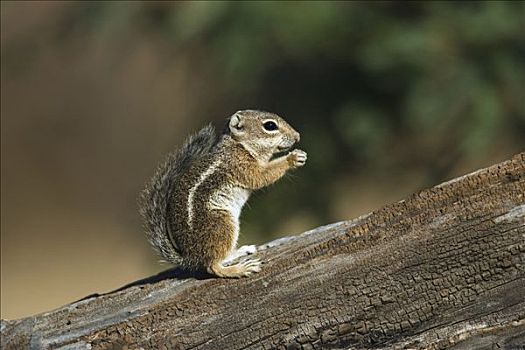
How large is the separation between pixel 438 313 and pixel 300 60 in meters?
4.03

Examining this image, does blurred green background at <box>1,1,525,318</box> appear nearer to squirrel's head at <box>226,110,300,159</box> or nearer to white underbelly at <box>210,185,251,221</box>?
squirrel's head at <box>226,110,300,159</box>

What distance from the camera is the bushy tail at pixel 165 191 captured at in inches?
131

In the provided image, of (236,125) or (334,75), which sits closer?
(236,125)

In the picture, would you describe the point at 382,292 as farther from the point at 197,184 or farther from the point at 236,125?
the point at 236,125

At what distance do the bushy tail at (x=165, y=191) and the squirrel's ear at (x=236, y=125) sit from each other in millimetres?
102

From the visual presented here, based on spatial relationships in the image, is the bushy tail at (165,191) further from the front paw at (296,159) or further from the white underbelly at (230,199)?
Answer: the front paw at (296,159)

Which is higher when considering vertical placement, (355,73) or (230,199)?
(355,73)

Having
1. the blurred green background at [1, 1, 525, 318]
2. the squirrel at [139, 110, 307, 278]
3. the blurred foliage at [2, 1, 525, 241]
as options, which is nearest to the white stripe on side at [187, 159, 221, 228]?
the squirrel at [139, 110, 307, 278]

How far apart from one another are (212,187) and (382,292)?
0.72 m

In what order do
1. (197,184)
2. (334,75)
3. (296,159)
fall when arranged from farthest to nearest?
(334,75), (296,159), (197,184)

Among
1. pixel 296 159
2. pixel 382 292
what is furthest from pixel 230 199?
pixel 382 292

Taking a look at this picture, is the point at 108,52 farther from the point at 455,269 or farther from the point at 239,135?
the point at 455,269

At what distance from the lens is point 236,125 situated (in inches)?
142

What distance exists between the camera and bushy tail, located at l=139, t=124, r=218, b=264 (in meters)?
3.32
